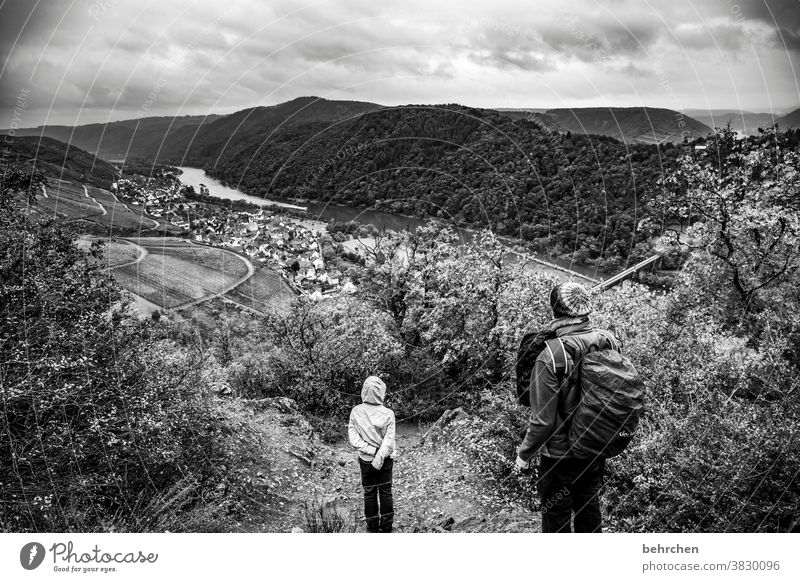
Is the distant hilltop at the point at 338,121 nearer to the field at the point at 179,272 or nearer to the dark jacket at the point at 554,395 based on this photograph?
the field at the point at 179,272

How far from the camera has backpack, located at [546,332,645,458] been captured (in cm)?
338

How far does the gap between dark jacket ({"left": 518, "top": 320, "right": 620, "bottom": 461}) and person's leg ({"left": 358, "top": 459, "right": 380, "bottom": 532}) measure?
1.79 metres

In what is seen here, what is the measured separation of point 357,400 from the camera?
10.4 meters

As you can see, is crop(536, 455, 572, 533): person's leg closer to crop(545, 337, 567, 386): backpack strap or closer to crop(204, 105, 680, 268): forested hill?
crop(545, 337, 567, 386): backpack strap

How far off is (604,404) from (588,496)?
34.6 inches

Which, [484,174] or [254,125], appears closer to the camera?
[484,174]

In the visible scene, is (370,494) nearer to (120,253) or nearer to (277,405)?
(277,405)

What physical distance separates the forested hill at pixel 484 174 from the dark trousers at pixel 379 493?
1582 cm

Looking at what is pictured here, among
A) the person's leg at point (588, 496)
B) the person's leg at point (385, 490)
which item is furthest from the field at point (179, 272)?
the person's leg at point (588, 496)

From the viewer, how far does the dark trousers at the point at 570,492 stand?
11.7ft

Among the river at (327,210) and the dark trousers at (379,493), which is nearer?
the dark trousers at (379,493)

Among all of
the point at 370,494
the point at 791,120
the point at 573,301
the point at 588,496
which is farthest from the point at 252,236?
the point at 588,496

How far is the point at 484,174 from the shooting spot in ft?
81.7

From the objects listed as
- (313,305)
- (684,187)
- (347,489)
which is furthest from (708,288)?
(313,305)
